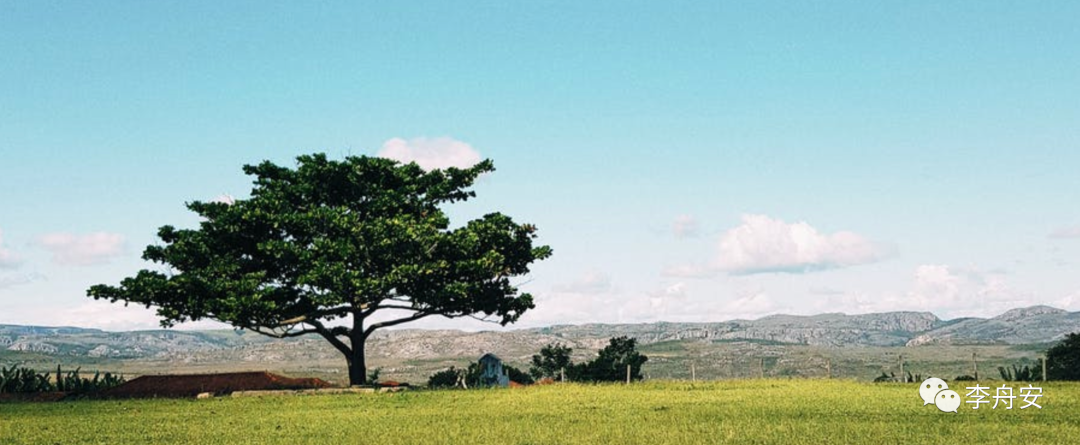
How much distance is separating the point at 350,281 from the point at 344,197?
7533 mm

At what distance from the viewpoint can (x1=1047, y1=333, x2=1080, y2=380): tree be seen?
74062mm

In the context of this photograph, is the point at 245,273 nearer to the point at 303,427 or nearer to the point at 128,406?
the point at 128,406

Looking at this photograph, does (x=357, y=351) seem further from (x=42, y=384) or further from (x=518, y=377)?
(x=518, y=377)

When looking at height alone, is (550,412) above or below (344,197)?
below

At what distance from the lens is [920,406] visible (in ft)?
123

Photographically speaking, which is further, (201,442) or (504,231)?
(504,231)

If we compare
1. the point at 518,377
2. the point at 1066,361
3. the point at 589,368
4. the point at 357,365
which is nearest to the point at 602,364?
the point at 589,368

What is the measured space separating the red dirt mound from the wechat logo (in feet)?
106

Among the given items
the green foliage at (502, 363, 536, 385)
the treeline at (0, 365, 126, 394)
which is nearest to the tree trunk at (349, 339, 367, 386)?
the treeline at (0, 365, 126, 394)

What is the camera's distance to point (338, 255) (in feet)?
180

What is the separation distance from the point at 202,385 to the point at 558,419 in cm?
3120

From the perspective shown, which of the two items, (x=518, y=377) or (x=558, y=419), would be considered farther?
(x=518, y=377)

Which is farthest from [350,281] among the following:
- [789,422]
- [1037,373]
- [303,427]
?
[1037,373]

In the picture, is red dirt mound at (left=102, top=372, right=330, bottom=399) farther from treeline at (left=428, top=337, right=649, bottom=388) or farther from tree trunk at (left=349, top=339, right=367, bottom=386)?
treeline at (left=428, top=337, right=649, bottom=388)
